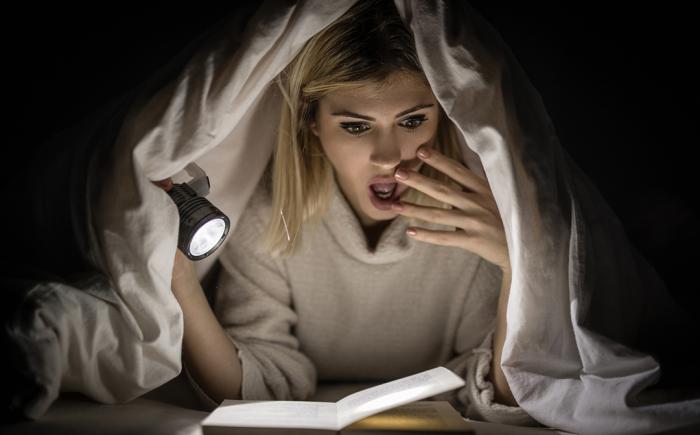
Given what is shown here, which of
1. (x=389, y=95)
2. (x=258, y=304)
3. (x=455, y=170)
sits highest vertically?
(x=389, y=95)

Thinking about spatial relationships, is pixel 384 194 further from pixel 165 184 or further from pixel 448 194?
pixel 165 184

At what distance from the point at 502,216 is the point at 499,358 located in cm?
27

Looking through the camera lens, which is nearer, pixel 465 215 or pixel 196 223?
pixel 196 223

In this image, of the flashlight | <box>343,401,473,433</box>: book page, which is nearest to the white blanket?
the flashlight

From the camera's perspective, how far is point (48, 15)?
1.21 m

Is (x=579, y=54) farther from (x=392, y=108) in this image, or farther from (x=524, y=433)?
(x=524, y=433)

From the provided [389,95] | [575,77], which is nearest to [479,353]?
[389,95]

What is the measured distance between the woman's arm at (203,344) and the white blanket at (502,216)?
0.31 ft

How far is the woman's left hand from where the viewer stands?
102 cm

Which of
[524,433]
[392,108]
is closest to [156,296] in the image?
[392,108]

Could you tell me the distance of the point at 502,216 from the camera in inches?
37.9

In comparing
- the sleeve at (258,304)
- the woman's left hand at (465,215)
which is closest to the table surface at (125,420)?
the sleeve at (258,304)

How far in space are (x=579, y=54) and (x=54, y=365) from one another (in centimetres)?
108

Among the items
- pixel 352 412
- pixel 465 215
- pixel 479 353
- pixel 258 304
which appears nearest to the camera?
pixel 352 412
